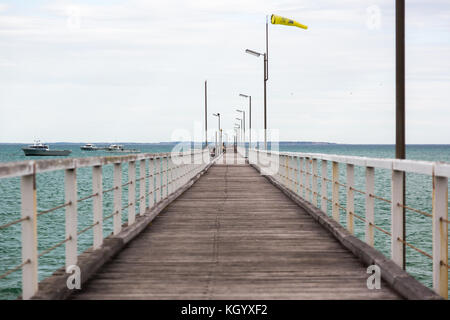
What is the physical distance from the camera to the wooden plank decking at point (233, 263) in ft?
18.6

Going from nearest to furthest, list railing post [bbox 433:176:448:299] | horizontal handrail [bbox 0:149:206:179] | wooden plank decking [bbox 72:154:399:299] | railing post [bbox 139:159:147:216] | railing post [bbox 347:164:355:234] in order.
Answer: horizontal handrail [bbox 0:149:206:179] < railing post [bbox 433:176:448:299] < wooden plank decking [bbox 72:154:399:299] < railing post [bbox 347:164:355:234] < railing post [bbox 139:159:147:216]

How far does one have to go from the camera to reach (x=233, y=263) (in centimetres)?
711

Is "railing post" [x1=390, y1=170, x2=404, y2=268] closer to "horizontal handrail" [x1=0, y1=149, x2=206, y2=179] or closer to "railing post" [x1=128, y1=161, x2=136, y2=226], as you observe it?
"horizontal handrail" [x1=0, y1=149, x2=206, y2=179]

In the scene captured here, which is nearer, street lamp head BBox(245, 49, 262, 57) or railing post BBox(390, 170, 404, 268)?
railing post BBox(390, 170, 404, 268)

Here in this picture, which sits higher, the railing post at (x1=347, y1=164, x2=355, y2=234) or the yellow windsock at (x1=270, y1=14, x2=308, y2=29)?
the yellow windsock at (x1=270, y1=14, x2=308, y2=29)

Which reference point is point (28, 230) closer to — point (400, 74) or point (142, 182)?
point (142, 182)

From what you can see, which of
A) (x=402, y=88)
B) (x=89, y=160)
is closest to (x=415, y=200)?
(x=402, y=88)

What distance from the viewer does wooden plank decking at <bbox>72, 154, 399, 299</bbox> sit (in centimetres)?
567

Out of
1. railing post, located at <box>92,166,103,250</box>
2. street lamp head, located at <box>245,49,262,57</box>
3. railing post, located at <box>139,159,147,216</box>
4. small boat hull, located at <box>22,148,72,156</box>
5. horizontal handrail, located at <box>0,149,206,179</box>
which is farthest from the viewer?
small boat hull, located at <box>22,148,72,156</box>

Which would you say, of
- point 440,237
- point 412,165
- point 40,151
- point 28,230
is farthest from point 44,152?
point 440,237

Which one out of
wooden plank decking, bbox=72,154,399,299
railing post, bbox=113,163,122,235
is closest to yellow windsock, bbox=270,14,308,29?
wooden plank decking, bbox=72,154,399,299

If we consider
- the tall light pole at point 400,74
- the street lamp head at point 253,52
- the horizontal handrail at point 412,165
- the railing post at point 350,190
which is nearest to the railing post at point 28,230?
the horizontal handrail at point 412,165
